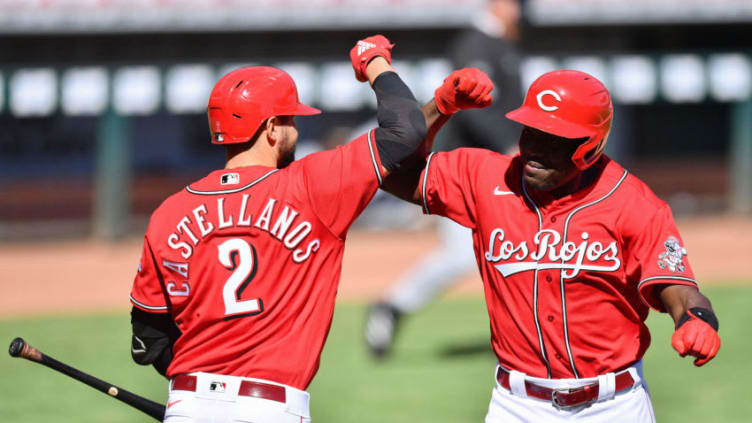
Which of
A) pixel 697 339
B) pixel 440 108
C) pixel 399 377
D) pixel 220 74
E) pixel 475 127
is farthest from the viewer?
pixel 220 74

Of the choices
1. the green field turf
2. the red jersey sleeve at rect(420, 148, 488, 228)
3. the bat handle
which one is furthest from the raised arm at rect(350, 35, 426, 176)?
the green field turf

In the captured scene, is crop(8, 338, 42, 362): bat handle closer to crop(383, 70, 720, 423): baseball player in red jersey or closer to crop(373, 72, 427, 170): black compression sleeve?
crop(373, 72, 427, 170): black compression sleeve

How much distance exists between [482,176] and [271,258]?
2.48 feet

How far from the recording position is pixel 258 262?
2.77 meters

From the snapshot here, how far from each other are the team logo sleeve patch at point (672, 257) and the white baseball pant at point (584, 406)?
0.41 m

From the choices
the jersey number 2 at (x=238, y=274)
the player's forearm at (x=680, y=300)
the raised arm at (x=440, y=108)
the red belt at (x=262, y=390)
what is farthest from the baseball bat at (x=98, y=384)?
the player's forearm at (x=680, y=300)

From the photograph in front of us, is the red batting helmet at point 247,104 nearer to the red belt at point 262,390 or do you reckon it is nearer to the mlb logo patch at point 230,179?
the mlb logo patch at point 230,179

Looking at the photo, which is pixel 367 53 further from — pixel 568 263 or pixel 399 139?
pixel 568 263

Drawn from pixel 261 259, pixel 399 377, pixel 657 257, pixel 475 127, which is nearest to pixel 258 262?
pixel 261 259

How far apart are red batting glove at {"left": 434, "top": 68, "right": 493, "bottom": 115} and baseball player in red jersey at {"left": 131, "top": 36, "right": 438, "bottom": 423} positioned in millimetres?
132

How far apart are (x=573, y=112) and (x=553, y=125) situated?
0.27ft

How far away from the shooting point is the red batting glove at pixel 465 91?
9.43 feet

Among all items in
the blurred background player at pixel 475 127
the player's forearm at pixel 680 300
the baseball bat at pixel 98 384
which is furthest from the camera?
the blurred background player at pixel 475 127

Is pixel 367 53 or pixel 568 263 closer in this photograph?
pixel 568 263
